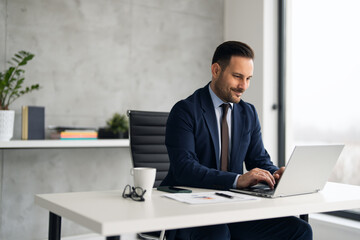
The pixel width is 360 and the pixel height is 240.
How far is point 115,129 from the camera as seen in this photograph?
3.32 meters

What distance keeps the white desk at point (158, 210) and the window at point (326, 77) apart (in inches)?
67.0

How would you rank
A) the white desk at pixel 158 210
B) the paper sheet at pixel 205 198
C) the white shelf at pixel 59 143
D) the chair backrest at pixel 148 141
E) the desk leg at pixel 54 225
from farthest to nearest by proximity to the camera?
the white shelf at pixel 59 143 → the chair backrest at pixel 148 141 → the desk leg at pixel 54 225 → the paper sheet at pixel 205 198 → the white desk at pixel 158 210

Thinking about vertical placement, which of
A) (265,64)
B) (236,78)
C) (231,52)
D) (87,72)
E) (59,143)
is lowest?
(59,143)

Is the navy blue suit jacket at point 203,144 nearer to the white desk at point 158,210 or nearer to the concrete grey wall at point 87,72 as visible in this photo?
the white desk at point 158,210

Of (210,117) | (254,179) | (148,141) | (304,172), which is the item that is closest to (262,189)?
(254,179)

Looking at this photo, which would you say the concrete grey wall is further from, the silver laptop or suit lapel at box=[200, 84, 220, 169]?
the silver laptop

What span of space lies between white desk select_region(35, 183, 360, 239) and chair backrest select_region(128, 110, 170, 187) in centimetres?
78

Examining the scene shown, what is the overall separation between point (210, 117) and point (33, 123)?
1549 millimetres

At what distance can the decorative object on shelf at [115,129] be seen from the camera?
331 centimetres

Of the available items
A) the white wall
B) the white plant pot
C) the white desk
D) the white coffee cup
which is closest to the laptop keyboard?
the white desk

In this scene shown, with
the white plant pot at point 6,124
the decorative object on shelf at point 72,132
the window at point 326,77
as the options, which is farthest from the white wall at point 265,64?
the white plant pot at point 6,124

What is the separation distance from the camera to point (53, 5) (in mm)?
3273

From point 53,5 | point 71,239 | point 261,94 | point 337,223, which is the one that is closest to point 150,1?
point 53,5

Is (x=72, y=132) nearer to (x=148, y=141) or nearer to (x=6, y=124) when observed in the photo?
(x=6, y=124)
